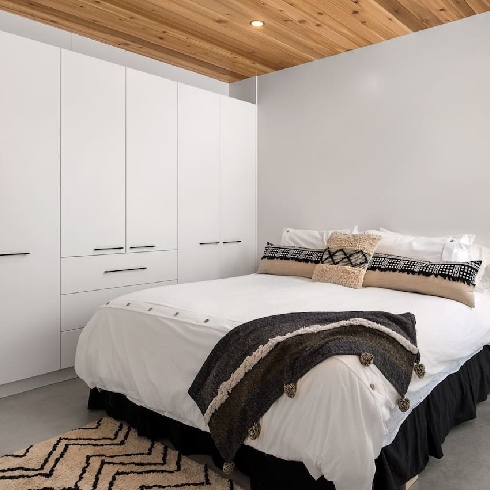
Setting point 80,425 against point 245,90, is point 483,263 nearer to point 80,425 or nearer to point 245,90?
point 80,425

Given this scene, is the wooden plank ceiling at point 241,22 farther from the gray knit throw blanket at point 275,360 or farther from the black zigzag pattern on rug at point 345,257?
the gray knit throw blanket at point 275,360

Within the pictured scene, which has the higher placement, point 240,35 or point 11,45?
point 240,35

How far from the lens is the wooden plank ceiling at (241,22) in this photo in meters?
3.04

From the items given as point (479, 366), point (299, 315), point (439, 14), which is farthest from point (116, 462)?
point (439, 14)

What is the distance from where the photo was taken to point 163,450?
2219 mm

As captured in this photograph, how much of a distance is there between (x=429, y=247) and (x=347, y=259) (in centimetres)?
52

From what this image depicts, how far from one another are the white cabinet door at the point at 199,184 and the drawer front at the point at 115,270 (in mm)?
177

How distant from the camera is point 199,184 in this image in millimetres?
4031

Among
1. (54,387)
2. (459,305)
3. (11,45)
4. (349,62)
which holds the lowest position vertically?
(54,387)

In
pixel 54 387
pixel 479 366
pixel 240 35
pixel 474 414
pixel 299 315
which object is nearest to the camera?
pixel 299 315

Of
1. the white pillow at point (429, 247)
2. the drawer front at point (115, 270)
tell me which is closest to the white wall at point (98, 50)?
the drawer front at point (115, 270)

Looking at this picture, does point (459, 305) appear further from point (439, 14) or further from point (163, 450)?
point (439, 14)

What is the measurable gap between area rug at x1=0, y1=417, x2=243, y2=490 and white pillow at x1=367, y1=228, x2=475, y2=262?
1.87 meters

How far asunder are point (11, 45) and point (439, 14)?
2.73 meters
